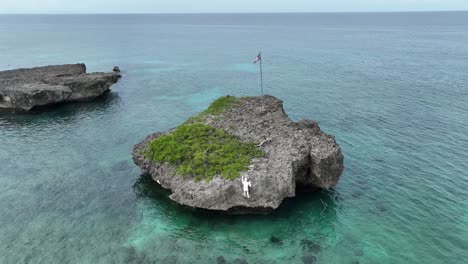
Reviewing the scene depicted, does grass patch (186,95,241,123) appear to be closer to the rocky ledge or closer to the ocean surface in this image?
the ocean surface

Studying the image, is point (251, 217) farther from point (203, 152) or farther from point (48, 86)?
point (48, 86)

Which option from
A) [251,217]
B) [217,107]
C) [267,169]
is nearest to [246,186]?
[267,169]

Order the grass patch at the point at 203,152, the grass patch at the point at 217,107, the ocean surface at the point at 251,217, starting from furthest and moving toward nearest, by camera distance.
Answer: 1. the grass patch at the point at 217,107
2. the grass patch at the point at 203,152
3. the ocean surface at the point at 251,217

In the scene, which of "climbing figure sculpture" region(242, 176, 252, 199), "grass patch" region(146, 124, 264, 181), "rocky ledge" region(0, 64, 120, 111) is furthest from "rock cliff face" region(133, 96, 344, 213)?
"rocky ledge" region(0, 64, 120, 111)

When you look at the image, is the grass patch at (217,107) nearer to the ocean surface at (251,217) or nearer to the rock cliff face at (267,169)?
the rock cliff face at (267,169)

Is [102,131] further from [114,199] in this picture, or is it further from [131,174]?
[114,199]

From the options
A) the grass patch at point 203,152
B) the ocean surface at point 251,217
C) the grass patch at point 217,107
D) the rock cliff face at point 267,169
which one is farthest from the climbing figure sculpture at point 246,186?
the grass patch at point 217,107
